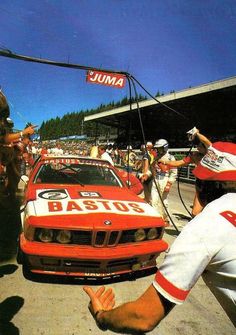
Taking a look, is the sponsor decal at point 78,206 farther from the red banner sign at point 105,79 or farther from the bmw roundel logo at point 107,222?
the red banner sign at point 105,79

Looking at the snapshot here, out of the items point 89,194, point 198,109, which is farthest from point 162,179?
point 198,109

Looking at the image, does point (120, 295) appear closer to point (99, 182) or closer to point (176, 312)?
point (176, 312)

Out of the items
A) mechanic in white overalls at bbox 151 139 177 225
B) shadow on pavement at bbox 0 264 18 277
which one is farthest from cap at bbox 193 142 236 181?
mechanic in white overalls at bbox 151 139 177 225

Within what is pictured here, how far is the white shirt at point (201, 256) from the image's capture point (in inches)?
53.9

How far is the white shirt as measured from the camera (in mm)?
1370

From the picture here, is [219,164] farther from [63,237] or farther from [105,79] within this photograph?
[105,79]

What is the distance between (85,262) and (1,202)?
17.0 feet

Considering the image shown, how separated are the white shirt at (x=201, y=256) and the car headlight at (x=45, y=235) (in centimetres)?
278

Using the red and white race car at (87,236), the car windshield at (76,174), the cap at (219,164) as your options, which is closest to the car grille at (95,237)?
the red and white race car at (87,236)

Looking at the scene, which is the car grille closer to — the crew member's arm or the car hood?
the car hood

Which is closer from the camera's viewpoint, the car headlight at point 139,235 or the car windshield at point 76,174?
the car headlight at point 139,235

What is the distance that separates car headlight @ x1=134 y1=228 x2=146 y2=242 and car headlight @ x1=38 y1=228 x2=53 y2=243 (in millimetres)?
988

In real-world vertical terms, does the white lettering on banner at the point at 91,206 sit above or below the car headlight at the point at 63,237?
above

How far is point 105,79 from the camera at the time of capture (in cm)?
761
